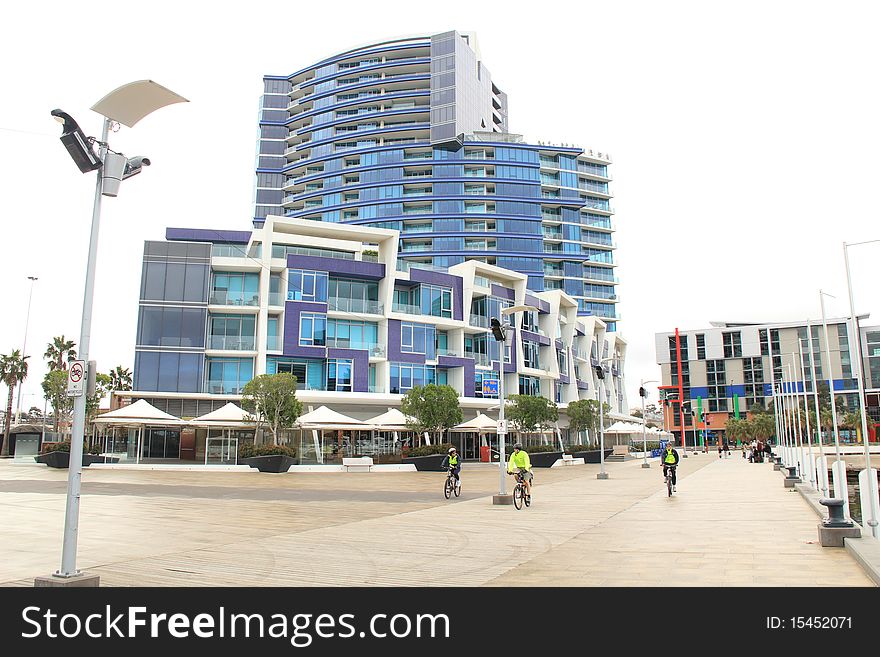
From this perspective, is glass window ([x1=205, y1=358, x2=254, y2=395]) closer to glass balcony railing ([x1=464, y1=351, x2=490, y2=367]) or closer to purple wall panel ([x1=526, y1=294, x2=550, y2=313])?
glass balcony railing ([x1=464, y1=351, x2=490, y2=367])

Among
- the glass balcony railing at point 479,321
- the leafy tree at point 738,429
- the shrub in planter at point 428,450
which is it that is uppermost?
the glass balcony railing at point 479,321

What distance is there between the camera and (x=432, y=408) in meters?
Result: 42.8

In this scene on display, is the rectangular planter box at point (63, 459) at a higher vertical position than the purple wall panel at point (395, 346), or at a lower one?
lower

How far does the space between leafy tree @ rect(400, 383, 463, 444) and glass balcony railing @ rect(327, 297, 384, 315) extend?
39.9 feet

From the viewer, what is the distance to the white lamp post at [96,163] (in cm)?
824

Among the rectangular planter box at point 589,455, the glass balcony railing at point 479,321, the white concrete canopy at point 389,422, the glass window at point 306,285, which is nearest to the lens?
the white concrete canopy at point 389,422

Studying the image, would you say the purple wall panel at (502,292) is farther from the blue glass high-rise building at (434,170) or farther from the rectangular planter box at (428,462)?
the blue glass high-rise building at (434,170)

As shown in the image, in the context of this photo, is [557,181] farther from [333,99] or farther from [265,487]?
[265,487]

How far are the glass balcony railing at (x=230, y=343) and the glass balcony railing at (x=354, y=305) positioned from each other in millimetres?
6493

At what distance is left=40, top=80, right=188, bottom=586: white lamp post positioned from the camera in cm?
824

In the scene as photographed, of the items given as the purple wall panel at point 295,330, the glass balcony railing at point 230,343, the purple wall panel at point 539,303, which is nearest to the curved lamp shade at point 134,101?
the purple wall panel at point 295,330

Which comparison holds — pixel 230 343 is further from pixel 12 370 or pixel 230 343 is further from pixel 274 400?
pixel 12 370
